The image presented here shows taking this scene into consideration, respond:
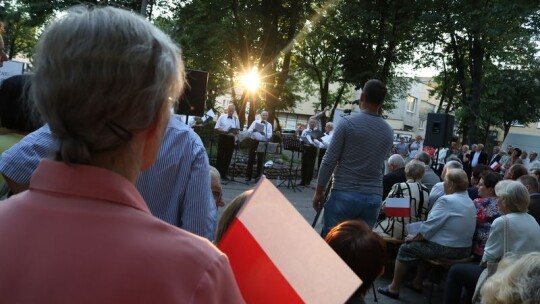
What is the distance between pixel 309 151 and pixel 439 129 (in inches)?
149

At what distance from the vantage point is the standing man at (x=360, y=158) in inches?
167

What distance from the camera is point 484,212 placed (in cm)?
575

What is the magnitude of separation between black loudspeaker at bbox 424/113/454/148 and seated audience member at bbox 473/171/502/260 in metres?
8.29

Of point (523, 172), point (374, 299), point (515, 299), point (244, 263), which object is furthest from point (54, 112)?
point (523, 172)

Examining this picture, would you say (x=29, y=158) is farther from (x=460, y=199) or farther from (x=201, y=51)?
(x=201, y=51)

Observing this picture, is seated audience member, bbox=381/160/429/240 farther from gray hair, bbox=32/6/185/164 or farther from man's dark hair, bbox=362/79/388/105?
gray hair, bbox=32/6/185/164

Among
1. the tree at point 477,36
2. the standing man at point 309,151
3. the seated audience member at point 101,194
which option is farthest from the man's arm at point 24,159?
the tree at point 477,36

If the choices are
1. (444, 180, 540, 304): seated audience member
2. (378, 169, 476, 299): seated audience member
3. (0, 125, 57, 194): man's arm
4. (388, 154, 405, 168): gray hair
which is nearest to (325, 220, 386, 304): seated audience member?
(0, 125, 57, 194): man's arm

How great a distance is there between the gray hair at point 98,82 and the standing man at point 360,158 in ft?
11.4

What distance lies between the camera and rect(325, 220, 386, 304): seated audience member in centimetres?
236

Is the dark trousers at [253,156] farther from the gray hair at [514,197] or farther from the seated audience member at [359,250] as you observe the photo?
the seated audience member at [359,250]

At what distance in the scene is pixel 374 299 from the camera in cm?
539

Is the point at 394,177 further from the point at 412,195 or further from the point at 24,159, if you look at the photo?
the point at 24,159

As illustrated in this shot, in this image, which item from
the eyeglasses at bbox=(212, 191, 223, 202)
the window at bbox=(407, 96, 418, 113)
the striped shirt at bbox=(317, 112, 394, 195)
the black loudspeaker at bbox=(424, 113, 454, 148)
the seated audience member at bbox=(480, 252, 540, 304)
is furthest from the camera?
the window at bbox=(407, 96, 418, 113)
